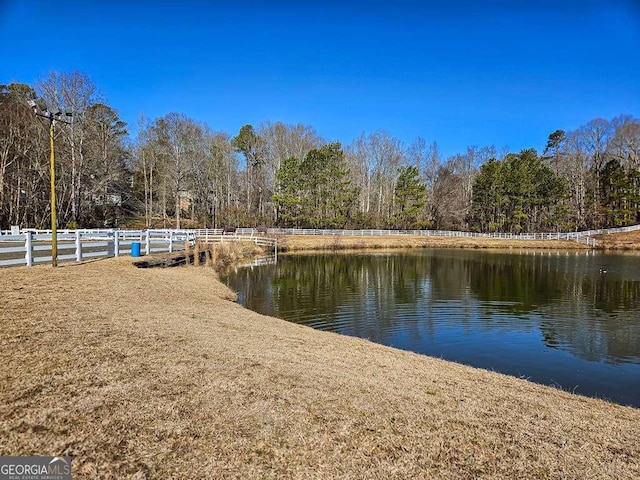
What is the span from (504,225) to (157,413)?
76.7 meters

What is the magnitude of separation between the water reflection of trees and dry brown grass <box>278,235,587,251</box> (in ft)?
54.5

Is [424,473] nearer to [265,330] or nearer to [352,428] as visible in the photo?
[352,428]

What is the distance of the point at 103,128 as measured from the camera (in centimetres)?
4306

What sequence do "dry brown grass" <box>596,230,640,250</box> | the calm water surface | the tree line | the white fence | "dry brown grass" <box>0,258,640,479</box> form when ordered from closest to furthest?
"dry brown grass" <box>0,258,640,479</box>
the calm water surface
the white fence
the tree line
"dry brown grass" <box>596,230,640,250</box>

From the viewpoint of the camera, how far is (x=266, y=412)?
4469 millimetres

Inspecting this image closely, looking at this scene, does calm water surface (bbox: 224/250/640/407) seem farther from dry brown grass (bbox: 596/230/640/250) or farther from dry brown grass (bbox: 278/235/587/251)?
dry brown grass (bbox: 596/230/640/250)

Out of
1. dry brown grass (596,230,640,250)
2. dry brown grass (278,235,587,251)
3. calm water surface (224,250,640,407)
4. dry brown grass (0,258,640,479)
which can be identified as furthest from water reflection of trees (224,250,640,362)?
dry brown grass (596,230,640,250)

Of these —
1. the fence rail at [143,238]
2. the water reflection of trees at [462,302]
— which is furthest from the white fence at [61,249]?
the water reflection of trees at [462,302]

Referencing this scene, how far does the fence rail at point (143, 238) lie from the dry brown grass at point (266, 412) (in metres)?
10.1

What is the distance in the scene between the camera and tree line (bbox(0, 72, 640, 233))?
124ft

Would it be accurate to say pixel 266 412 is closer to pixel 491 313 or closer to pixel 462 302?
pixel 491 313

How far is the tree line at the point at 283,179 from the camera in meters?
37.8

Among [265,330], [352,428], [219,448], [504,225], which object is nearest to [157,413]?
[219,448]

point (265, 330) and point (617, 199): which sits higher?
point (617, 199)
